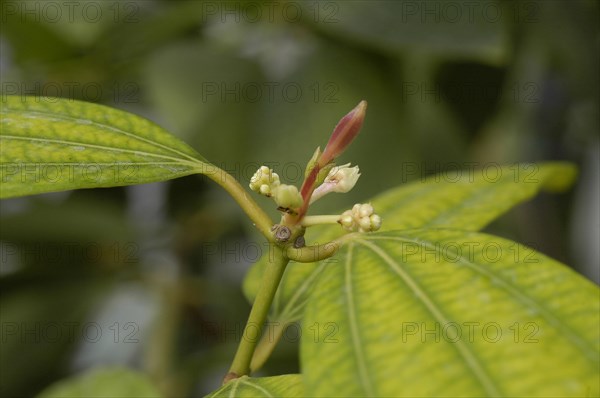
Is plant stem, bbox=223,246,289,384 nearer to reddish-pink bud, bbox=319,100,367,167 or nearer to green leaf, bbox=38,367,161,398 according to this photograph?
reddish-pink bud, bbox=319,100,367,167

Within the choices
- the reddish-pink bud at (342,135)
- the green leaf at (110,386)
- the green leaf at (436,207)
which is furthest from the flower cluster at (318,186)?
the green leaf at (110,386)

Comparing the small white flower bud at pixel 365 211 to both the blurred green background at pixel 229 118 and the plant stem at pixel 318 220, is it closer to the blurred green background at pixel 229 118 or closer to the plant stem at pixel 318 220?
the plant stem at pixel 318 220

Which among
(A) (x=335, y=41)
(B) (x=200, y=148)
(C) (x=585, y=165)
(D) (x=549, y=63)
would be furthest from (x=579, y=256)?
(B) (x=200, y=148)

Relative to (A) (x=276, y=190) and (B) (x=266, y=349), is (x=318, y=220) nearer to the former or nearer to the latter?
(A) (x=276, y=190)

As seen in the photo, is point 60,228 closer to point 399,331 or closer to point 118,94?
point 118,94

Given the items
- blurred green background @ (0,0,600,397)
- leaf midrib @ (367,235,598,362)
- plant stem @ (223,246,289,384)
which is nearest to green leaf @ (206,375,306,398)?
plant stem @ (223,246,289,384)
